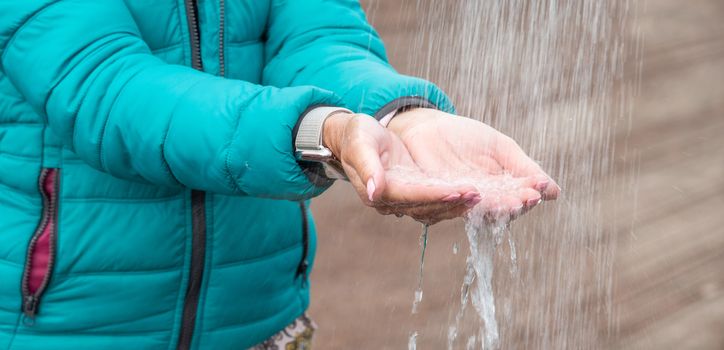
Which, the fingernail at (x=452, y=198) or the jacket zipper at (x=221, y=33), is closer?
the fingernail at (x=452, y=198)

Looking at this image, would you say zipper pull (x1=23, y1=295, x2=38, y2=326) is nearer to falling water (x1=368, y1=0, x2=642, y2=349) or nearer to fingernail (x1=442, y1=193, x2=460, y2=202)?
fingernail (x1=442, y1=193, x2=460, y2=202)

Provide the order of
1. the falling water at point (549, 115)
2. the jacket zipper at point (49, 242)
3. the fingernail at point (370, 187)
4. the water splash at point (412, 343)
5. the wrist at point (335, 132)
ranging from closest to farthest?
the fingernail at point (370, 187), the wrist at point (335, 132), the jacket zipper at point (49, 242), the falling water at point (549, 115), the water splash at point (412, 343)

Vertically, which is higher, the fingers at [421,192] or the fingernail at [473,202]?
the fingers at [421,192]

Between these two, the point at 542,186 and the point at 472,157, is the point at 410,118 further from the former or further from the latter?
the point at 542,186

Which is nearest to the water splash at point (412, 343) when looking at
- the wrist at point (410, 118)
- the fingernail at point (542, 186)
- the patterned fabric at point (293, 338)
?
the patterned fabric at point (293, 338)

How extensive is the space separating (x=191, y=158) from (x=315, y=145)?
0.57ft

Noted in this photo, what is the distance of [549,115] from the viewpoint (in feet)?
11.4

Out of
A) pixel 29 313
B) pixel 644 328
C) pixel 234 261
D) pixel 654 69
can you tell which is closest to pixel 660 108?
pixel 654 69

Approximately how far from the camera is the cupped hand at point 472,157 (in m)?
1.39

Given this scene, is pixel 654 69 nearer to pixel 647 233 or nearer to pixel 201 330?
pixel 647 233

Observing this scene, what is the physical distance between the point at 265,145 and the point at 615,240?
8.71 ft

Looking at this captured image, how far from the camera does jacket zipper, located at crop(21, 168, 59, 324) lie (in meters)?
1.50

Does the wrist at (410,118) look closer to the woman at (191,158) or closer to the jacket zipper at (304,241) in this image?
the woman at (191,158)

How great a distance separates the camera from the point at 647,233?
3797mm
